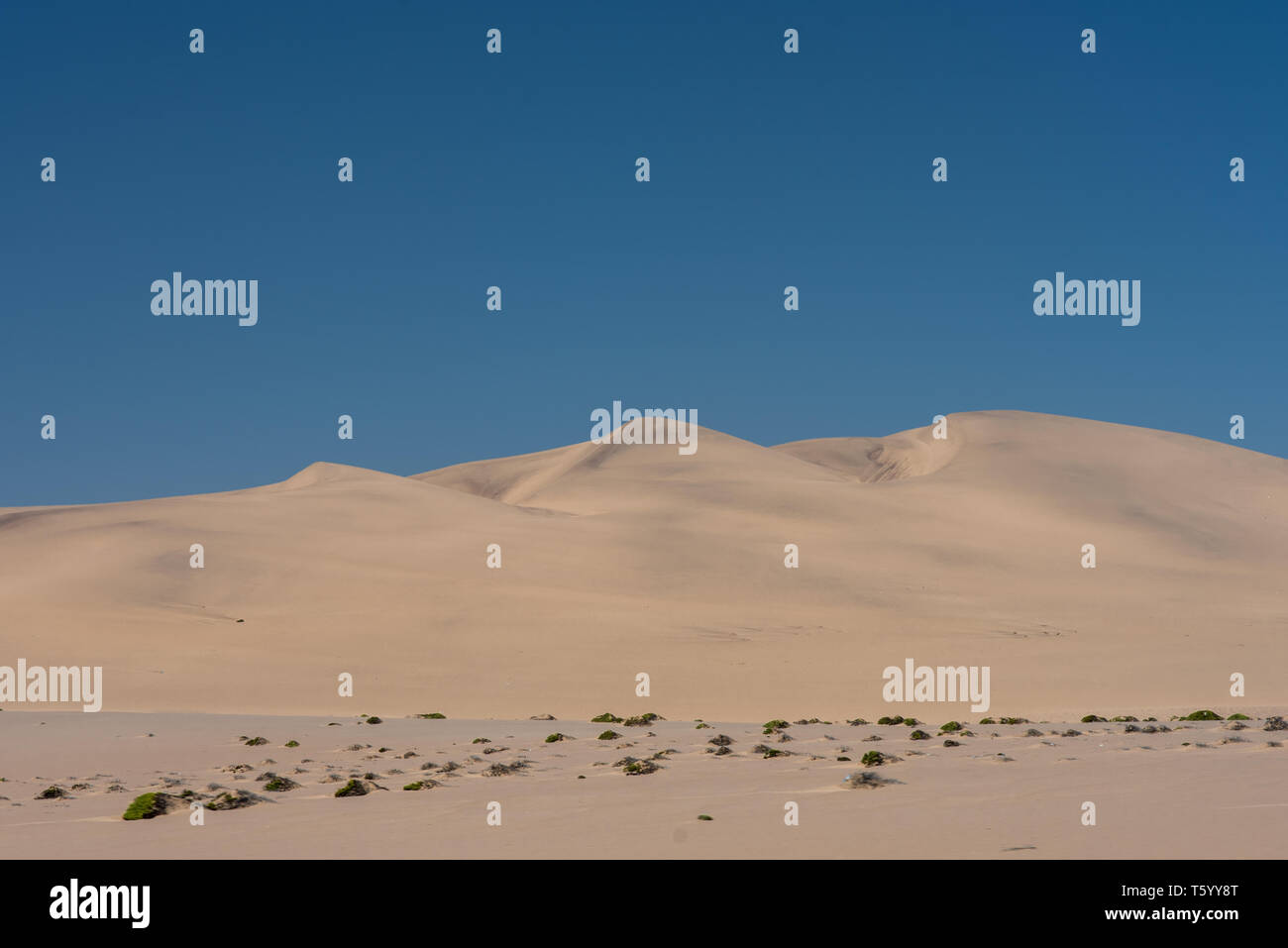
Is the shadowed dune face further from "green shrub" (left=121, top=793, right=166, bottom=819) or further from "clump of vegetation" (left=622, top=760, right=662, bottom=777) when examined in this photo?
"green shrub" (left=121, top=793, right=166, bottom=819)

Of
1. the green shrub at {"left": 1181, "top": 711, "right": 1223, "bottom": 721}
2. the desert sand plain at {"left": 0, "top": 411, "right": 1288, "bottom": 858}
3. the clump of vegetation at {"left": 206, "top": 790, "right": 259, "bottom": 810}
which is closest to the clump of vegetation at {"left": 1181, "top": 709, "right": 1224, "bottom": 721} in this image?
the green shrub at {"left": 1181, "top": 711, "right": 1223, "bottom": 721}

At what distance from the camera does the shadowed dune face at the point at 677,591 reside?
103ft

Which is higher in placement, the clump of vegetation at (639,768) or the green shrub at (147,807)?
the green shrub at (147,807)

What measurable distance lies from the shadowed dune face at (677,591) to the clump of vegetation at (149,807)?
1659cm

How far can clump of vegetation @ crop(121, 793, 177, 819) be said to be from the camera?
38.0ft

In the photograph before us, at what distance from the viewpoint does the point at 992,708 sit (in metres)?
27.9

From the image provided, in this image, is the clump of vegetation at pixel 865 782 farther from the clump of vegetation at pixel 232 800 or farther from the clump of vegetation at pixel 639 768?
the clump of vegetation at pixel 232 800

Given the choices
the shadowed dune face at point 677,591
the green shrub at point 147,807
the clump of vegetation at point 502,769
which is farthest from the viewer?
the shadowed dune face at point 677,591

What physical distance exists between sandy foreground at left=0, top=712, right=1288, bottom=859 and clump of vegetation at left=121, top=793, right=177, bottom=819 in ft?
0.61

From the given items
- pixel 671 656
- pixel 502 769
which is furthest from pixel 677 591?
pixel 502 769

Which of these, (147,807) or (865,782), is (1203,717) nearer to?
(865,782)

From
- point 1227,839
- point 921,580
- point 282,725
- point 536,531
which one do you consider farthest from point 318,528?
point 1227,839

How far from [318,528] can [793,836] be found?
5303 centimetres

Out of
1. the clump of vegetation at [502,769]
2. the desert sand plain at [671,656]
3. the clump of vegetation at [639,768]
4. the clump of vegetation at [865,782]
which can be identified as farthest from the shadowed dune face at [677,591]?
the clump of vegetation at [865,782]
